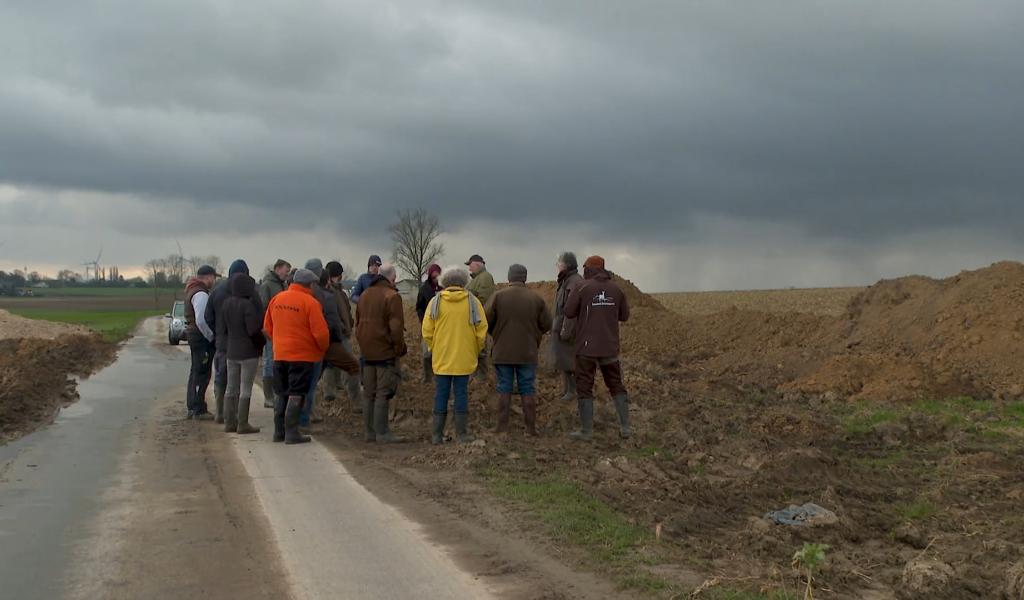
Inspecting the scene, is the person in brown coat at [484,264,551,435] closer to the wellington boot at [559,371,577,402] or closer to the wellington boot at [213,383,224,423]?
the wellington boot at [559,371,577,402]

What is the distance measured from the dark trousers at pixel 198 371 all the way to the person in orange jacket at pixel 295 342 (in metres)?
2.39

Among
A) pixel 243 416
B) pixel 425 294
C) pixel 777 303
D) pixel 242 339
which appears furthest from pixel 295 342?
pixel 777 303

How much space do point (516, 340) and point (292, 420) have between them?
8.82 feet

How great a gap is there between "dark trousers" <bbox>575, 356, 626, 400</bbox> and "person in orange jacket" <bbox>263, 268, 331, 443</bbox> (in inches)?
114

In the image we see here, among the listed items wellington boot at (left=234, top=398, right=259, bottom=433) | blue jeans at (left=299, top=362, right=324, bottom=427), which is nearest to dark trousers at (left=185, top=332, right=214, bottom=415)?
wellington boot at (left=234, top=398, right=259, bottom=433)

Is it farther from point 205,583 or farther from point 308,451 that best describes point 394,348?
point 205,583

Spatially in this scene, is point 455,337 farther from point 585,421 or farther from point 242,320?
point 242,320

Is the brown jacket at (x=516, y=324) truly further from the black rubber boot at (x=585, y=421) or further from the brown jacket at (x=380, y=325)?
the brown jacket at (x=380, y=325)

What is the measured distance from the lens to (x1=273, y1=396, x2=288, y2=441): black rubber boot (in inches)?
406

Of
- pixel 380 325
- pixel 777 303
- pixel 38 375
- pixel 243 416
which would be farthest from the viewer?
pixel 777 303

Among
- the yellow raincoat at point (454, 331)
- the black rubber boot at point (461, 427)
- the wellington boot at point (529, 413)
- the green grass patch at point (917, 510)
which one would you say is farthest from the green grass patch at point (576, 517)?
the green grass patch at point (917, 510)

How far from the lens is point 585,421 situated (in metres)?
10.3

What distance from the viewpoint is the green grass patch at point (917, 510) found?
24.8ft

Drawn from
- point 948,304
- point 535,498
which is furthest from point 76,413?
point 948,304
